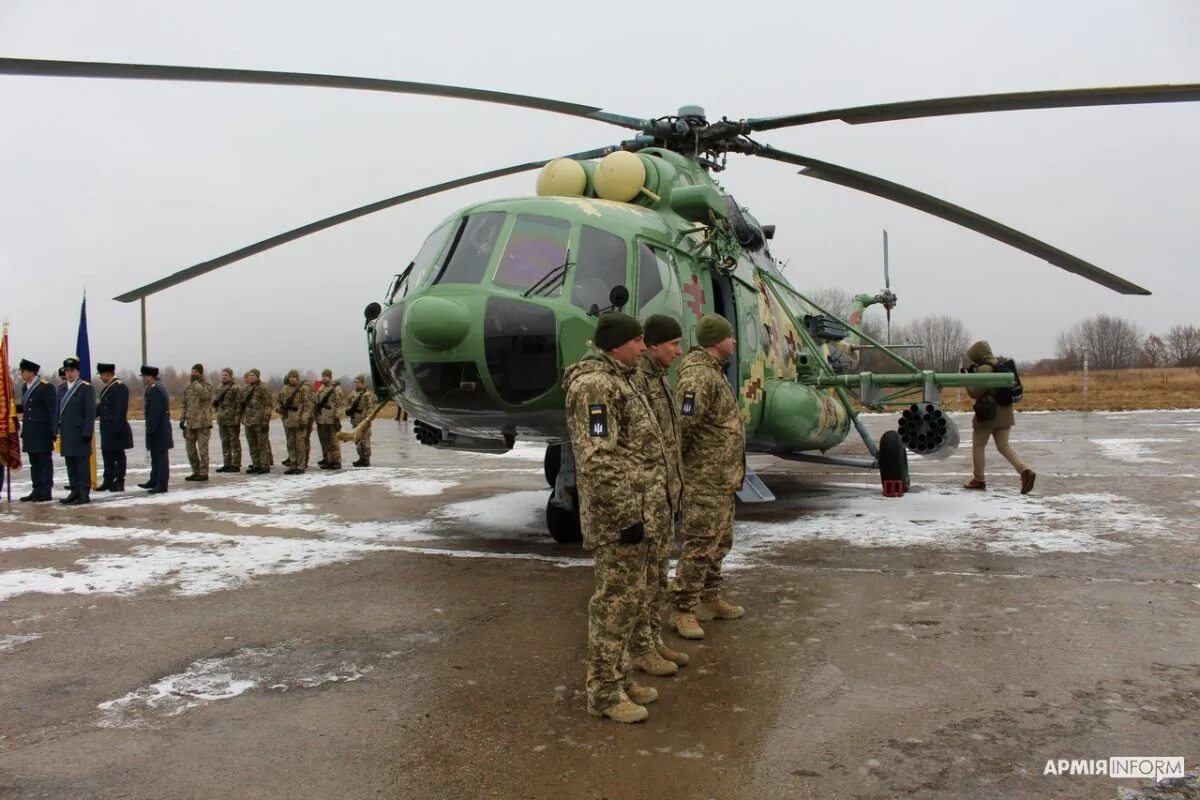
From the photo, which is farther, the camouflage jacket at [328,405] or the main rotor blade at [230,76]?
the camouflage jacket at [328,405]

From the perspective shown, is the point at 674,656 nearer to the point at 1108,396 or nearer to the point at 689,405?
the point at 689,405

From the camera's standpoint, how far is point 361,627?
4.78 m

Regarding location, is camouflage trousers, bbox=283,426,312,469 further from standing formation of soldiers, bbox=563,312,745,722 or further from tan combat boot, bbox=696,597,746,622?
standing formation of soldiers, bbox=563,312,745,722

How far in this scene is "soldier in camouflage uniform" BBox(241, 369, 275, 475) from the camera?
13961 mm

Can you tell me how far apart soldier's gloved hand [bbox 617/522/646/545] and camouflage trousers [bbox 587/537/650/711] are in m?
0.04

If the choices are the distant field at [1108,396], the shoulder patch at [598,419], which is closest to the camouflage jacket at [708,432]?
the shoulder patch at [598,419]

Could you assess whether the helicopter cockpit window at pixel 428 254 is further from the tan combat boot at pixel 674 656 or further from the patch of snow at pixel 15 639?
the tan combat boot at pixel 674 656

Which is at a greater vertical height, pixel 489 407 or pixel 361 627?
pixel 489 407

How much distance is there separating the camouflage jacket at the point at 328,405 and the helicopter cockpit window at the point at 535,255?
28.9 feet

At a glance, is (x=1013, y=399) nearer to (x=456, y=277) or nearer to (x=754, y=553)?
(x=754, y=553)

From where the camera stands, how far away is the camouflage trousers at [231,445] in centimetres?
1416

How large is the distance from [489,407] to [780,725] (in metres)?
3.38

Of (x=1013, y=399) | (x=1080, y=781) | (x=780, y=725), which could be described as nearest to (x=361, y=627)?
(x=780, y=725)

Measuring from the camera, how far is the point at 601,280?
20.8ft
